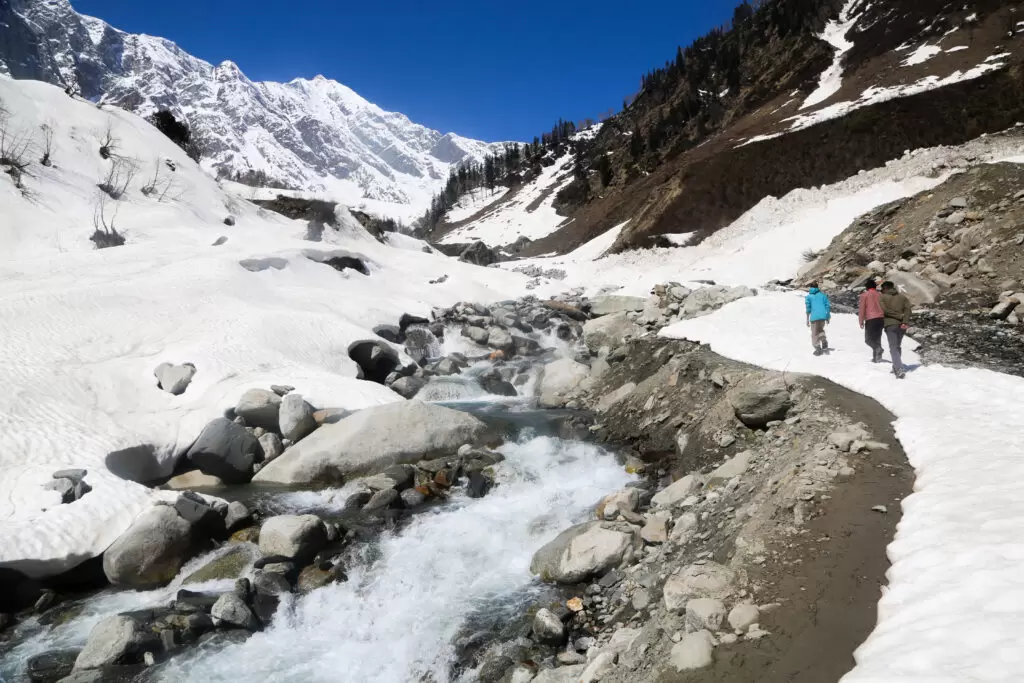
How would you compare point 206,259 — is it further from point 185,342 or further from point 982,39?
point 982,39

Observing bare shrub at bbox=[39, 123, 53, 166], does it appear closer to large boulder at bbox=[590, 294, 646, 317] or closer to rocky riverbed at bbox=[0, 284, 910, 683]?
rocky riverbed at bbox=[0, 284, 910, 683]

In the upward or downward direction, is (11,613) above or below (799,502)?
below

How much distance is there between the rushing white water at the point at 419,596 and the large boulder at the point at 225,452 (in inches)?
178

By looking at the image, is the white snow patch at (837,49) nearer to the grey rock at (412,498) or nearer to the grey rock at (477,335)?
the grey rock at (477,335)

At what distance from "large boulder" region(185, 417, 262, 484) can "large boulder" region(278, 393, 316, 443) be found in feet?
2.71

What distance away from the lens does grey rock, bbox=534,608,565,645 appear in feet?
19.7

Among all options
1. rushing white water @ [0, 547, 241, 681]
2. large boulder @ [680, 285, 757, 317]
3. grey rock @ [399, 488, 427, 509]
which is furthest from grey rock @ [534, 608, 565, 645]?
large boulder @ [680, 285, 757, 317]

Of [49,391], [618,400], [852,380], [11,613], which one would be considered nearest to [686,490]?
[852,380]

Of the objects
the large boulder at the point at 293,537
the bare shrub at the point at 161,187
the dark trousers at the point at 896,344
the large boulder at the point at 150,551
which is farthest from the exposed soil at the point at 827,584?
the bare shrub at the point at 161,187

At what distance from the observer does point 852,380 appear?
9656mm

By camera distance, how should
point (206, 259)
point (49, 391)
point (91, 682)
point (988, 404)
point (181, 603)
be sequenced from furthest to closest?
point (206, 259) < point (49, 391) < point (988, 404) < point (181, 603) < point (91, 682)

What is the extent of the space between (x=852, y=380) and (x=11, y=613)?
45.9 feet

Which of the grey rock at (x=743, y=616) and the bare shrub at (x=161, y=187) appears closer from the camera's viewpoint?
the grey rock at (x=743, y=616)

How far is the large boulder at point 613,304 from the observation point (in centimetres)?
2348
